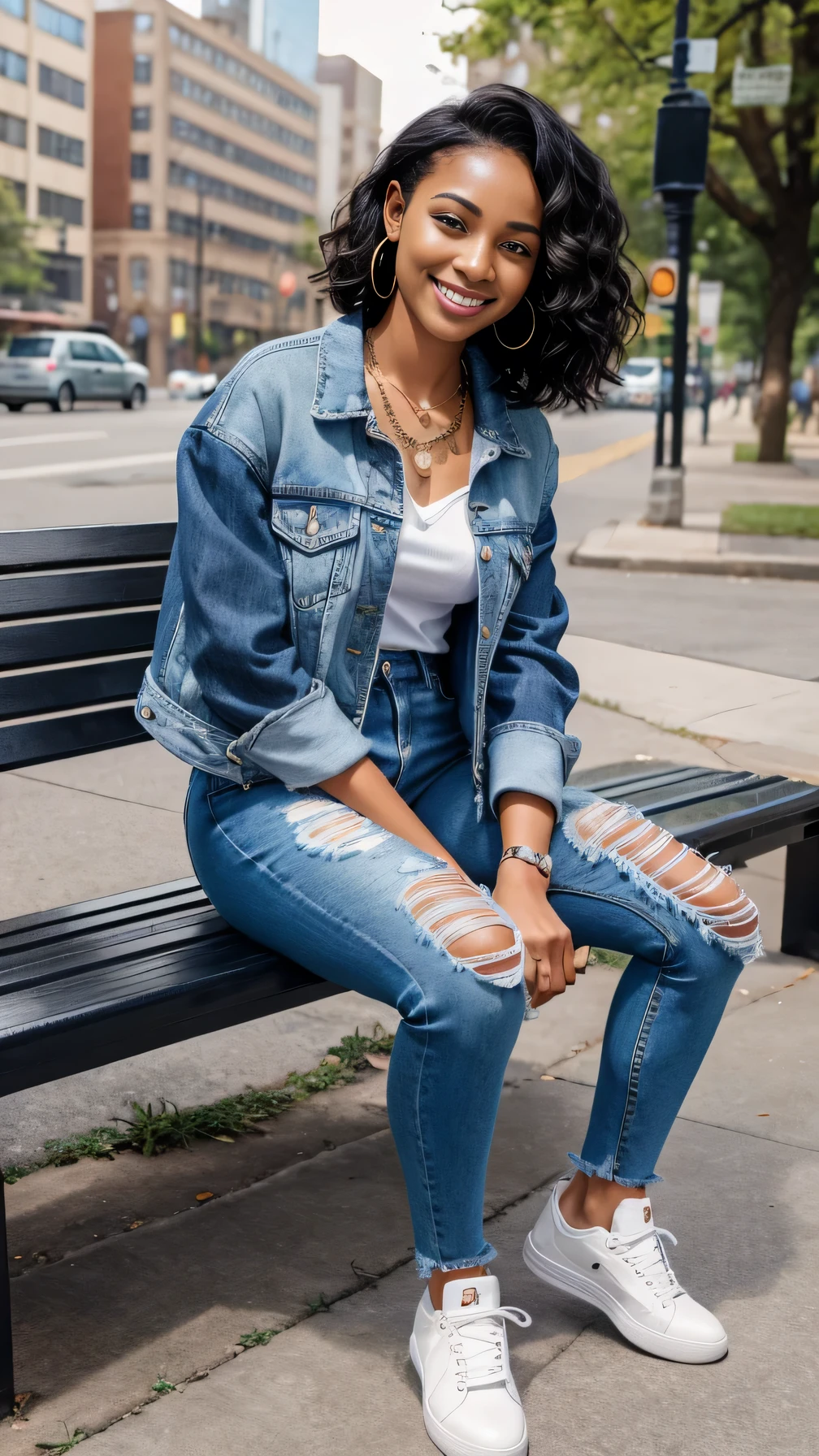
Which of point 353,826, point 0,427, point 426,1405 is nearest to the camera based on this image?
point 426,1405

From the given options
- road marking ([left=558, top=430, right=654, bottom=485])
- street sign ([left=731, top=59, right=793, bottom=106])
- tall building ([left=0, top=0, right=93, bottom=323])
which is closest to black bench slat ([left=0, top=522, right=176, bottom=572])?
tall building ([left=0, top=0, right=93, bottom=323])

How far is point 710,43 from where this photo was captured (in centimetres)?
1310

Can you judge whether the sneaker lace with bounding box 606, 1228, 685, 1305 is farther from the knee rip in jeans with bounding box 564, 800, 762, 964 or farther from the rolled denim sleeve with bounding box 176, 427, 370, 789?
the rolled denim sleeve with bounding box 176, 427, 370, 789

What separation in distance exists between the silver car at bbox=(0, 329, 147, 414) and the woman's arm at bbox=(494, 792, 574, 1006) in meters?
11.4

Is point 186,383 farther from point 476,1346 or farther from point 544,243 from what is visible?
point 476,1346

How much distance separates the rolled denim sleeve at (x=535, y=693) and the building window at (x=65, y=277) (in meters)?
11.6

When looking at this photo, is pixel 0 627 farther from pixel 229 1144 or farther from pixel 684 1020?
pixel 684 1020

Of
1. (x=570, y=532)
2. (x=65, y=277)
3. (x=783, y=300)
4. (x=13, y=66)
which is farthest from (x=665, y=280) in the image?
(x=783, y=300)

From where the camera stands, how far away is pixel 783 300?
20.9 metres

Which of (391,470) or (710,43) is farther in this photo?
(710,43)

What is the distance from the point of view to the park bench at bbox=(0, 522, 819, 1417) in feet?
6.50

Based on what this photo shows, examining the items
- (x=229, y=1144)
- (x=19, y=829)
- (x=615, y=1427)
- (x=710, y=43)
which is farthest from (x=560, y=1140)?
(x=710, y=43)

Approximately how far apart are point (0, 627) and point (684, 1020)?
130 centimetres

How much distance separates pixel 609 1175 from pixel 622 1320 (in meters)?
0.21
